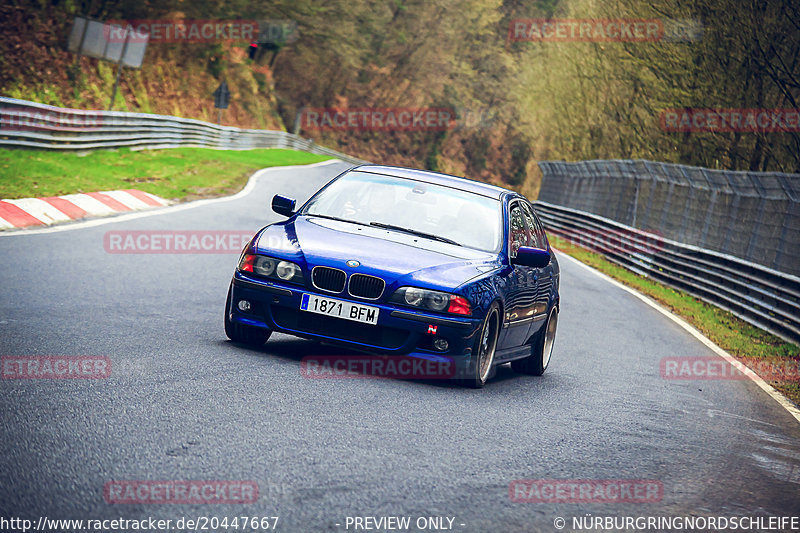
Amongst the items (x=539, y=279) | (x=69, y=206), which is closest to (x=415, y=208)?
(x=539, y=279)

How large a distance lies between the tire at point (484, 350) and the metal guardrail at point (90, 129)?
47.0 ft

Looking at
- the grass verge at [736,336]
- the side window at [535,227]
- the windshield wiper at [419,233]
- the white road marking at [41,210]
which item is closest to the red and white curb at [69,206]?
the white road marking at [41,210]

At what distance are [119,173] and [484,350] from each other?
56.1 ft

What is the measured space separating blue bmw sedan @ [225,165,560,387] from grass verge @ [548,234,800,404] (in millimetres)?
3968

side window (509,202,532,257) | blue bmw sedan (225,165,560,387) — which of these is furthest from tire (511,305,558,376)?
side window (509,202,532,257)

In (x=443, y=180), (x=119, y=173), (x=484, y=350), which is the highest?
(x=443, y=180)

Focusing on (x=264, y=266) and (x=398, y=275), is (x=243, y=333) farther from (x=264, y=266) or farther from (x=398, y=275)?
(x=398, y=275)

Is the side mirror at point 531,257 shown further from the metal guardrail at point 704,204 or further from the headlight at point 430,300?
the metal guardrail at point 704,204

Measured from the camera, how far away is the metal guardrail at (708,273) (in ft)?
52.9

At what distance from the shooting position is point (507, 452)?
19.6 feet

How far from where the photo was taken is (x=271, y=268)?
25.4 ft

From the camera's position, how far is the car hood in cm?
754

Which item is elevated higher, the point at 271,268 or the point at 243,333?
the point at 271,268

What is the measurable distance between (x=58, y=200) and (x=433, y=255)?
9968 millimetres
